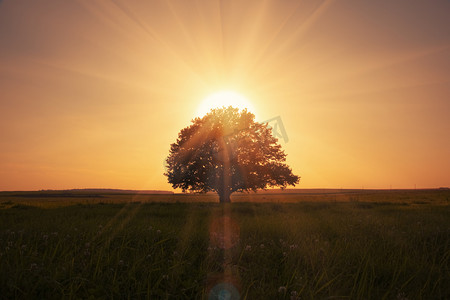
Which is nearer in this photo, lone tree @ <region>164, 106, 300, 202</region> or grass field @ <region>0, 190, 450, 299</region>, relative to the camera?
grass field @ <region>0, 190, 450, 299</region>

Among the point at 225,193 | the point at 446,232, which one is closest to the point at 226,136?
the point at 225,193

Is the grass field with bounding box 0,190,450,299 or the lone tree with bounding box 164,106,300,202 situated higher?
the lone tree with bounding box 164,106,300,202

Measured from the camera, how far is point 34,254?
4.82 meters

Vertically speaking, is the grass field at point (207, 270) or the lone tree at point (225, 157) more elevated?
the lone tree at point (225, 157)

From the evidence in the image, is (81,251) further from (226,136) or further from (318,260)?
(226,136)

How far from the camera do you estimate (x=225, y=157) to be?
33.2 m

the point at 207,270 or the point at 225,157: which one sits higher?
the point at 225,157

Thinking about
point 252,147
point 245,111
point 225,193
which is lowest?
point 225,193

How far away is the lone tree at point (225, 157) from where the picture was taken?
110 ft

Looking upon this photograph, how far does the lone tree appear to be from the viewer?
3366 centimetres

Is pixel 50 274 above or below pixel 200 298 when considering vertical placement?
above

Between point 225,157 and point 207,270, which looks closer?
point 207,270

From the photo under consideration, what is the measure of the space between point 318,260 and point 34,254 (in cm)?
494

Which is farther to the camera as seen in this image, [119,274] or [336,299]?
[119,274]
